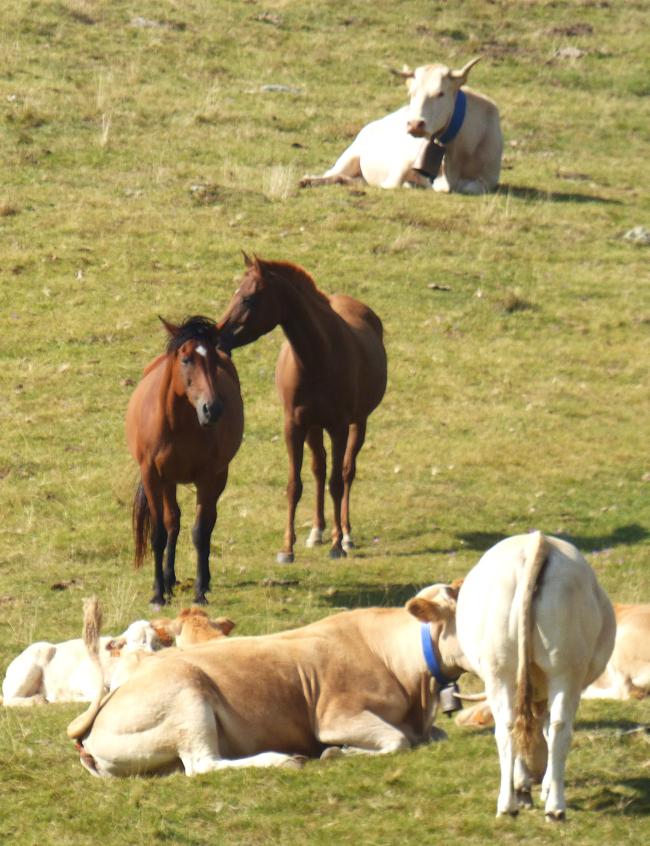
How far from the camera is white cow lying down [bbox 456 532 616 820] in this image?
4469mm

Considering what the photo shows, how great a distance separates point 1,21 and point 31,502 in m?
18.0

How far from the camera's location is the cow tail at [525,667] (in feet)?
14.6

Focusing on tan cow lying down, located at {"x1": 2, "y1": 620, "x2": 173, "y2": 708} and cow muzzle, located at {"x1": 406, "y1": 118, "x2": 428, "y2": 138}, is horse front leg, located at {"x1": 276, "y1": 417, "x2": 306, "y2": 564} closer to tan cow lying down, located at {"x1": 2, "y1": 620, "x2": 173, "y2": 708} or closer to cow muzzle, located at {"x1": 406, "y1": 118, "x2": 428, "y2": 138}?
tan cow lying down, located at {"x1": 2, "y1": 620, "x2": 173, "y2": 708}

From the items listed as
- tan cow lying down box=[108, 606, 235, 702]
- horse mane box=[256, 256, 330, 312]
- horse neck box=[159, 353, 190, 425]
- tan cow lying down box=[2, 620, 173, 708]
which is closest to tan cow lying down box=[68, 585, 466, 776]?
tan cow lying down box=[108, 606, 235, 702]

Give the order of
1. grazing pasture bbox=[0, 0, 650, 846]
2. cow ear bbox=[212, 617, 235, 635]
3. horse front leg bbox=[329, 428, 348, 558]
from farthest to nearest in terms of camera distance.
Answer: horse front leg bbox=[329, 428, 348, 558], cow ear bbox=[212, 617, 235, 635], grazing pasture bbox=[0, 0, 650, 846]

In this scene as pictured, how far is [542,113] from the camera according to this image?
26281 millimetres

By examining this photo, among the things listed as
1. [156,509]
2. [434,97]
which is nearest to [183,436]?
[156,509]

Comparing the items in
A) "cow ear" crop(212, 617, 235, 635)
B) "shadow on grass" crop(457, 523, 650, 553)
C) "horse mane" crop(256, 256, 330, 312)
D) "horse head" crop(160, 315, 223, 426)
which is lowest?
"shadow on grass" crop(457, 523, 650, 553)

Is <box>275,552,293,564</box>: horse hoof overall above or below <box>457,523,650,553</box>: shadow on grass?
below

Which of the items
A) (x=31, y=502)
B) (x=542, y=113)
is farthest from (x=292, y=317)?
(x=542, y=113)

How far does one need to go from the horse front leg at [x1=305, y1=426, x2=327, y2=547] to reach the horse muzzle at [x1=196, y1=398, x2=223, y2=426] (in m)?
2.83

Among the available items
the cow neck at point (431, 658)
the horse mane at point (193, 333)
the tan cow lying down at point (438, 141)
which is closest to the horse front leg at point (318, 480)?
the horse mane at point (193, 333)

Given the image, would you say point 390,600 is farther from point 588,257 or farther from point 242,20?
point 242,20

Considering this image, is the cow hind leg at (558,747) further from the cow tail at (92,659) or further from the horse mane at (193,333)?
the horse mane at (193,333)
